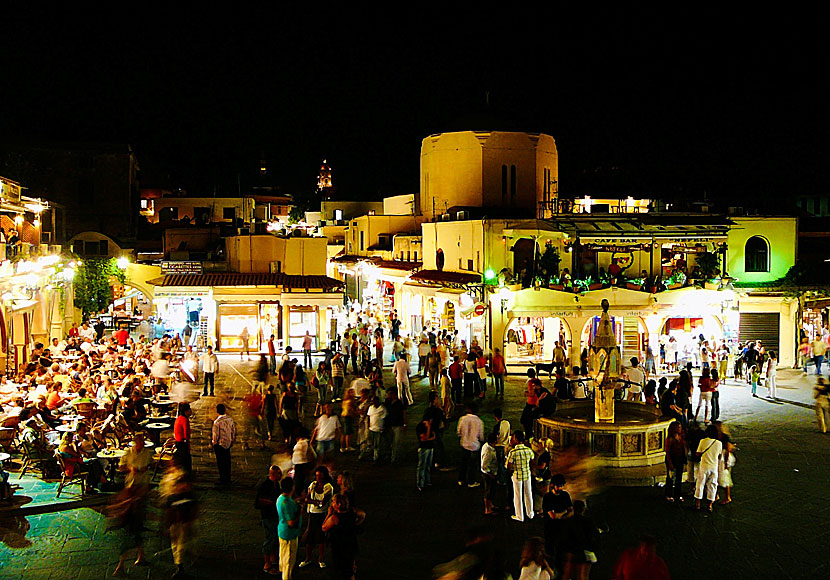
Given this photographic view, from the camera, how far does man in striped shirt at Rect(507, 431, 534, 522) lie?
37.4 feet

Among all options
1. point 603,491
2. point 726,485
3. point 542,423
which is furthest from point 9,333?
point 726,485

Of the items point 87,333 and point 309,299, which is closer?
point 87,333

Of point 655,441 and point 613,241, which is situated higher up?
point 613,241

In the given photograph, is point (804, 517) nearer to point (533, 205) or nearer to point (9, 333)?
point (9, 333)

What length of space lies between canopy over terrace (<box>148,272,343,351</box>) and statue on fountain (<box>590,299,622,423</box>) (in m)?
14.4

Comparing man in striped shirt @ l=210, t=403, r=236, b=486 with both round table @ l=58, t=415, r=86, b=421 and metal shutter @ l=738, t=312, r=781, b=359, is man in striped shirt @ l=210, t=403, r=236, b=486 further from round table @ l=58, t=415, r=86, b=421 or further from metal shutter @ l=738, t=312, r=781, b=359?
metal shutter @ l=738, t=312, r=781, b=359

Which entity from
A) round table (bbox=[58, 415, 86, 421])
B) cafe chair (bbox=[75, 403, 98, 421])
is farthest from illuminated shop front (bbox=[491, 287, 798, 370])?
round table (bbox=[58, 415, 86, 421])

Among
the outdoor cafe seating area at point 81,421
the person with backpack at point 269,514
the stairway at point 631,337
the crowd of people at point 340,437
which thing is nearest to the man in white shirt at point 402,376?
the crowd of people at point 340,437

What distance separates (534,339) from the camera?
30031mm

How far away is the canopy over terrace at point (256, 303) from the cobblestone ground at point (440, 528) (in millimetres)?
14357

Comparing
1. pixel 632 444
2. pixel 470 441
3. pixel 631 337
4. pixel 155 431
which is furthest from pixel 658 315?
pixel 155 431

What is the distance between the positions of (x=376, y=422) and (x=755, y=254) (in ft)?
64.6

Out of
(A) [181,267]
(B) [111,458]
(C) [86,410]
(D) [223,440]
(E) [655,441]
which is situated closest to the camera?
(D) [223,440]

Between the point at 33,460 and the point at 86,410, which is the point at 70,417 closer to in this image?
the point at 86,410
